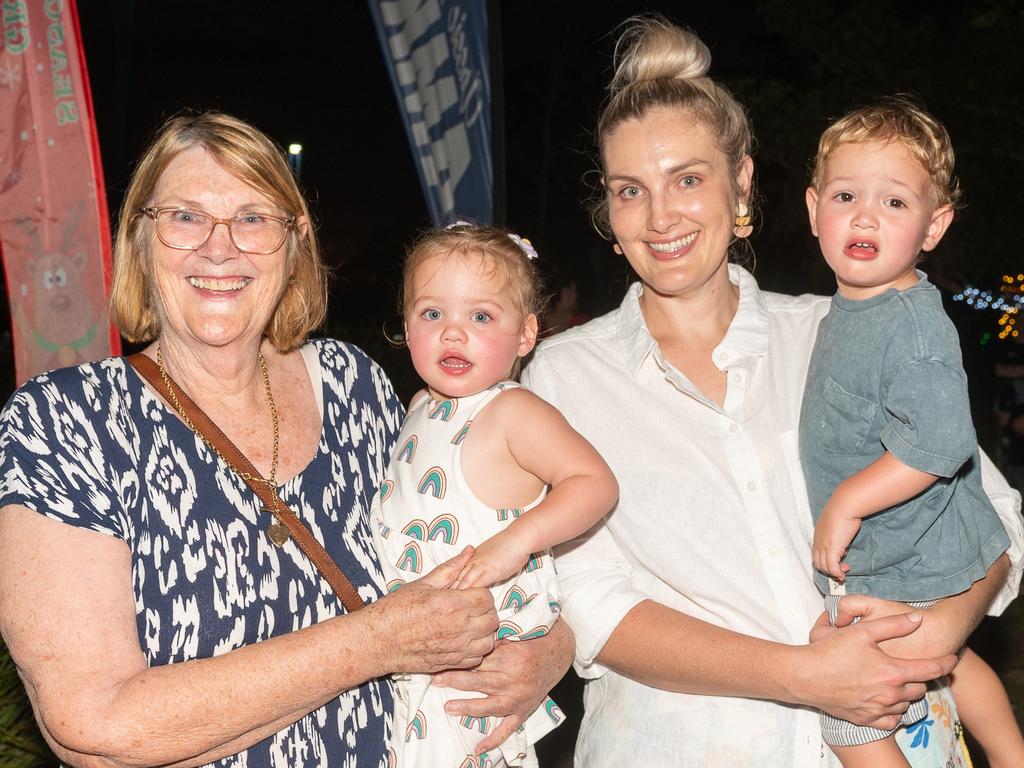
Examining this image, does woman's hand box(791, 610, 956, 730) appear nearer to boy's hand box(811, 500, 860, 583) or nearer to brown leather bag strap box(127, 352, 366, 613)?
boy's hand box(811, 500, 860, 583)

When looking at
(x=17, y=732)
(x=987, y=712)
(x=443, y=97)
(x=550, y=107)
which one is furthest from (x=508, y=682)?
(x=550, y=107)

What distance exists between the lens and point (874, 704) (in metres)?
2.52

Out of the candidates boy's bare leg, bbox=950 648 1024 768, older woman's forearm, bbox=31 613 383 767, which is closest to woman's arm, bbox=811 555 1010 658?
boy's bare leg, bbox=950 648 1024 768

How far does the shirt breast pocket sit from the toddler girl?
23.5 inches

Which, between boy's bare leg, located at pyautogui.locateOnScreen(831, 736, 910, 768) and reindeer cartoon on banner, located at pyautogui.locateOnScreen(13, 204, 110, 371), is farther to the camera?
reindeer cartoon on banner, located at pyautogui.locateOnScreen(13, 204, 110, 371)

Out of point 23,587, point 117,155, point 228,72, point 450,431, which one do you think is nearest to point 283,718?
point 23,587

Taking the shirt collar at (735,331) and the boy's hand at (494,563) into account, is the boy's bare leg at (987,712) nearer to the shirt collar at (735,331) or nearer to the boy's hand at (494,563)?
the shirt collar at (735,331)

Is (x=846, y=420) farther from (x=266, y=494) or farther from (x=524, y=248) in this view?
(x=266, y=494)

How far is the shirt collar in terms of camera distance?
292cm

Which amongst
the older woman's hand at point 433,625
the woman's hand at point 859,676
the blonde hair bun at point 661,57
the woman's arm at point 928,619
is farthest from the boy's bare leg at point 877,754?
the blonde hair bun at point 661,57

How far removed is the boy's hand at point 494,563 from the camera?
2.62 meters

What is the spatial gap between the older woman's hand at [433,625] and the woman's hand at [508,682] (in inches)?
6.0

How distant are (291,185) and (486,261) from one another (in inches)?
23.8

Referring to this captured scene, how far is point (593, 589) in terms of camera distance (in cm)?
284
